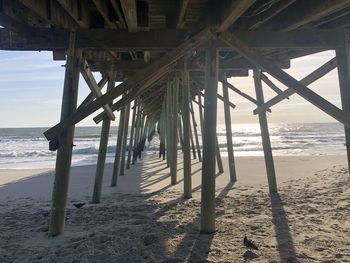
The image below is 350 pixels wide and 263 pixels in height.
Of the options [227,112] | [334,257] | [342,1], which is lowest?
[334,257]

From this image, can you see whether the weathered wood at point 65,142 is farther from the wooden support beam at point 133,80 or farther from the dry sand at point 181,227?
the dry sand at point 181,227

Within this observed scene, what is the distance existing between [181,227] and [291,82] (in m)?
2.30

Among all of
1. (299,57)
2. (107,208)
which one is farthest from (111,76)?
(299,57)

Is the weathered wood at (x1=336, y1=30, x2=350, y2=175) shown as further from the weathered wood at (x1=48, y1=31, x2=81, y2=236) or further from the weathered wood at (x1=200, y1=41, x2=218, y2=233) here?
the weathered wood at (x1=48, y1=31, x2=81, y2=236)

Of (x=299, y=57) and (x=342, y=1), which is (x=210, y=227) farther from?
(x=299, y=57)

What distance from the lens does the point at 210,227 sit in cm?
471

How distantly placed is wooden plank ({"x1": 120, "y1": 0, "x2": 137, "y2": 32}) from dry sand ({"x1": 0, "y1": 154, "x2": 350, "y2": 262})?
2504 millimetres

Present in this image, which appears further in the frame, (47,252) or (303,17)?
(303,17)

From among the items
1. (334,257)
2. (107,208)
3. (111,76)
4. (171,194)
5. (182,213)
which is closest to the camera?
(334,257)

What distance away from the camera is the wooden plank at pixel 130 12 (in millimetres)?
3763

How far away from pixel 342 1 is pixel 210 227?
115 inches

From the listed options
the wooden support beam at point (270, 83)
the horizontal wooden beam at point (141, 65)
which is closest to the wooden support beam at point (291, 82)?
the wooden support beam at point (270, 83)

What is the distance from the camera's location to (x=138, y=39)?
4.78 m

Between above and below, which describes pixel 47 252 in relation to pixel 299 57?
below
